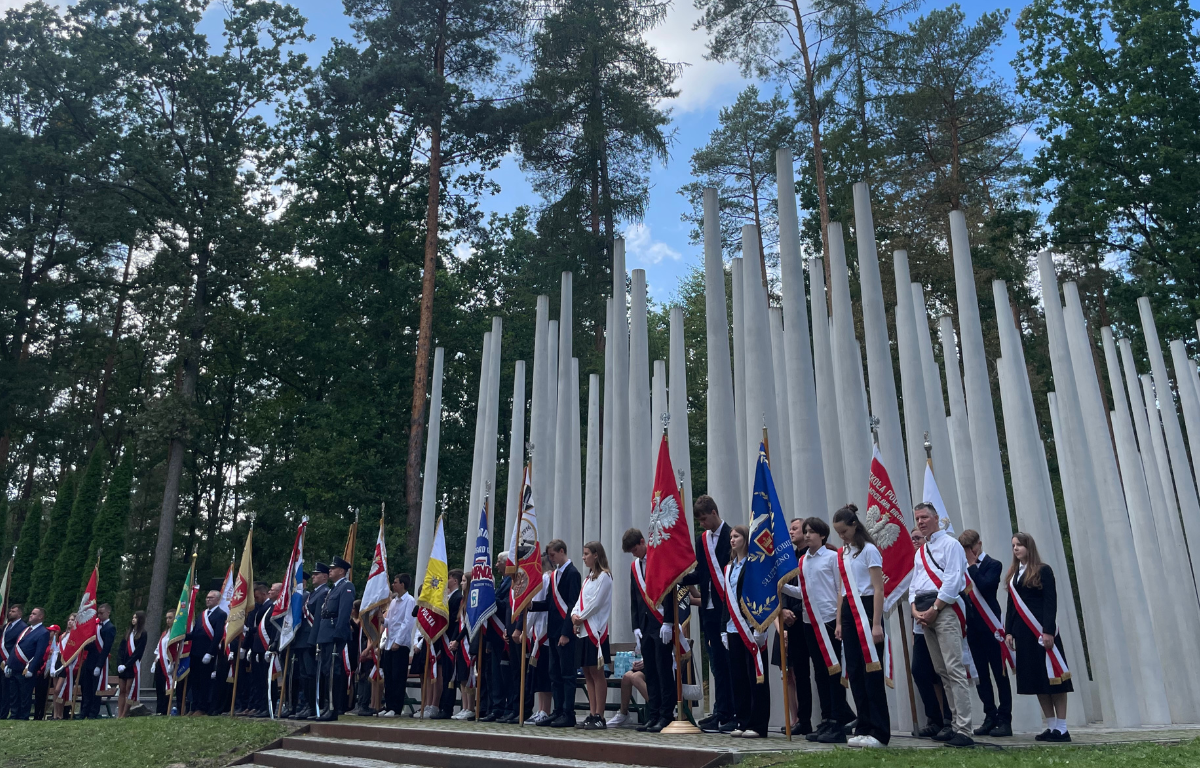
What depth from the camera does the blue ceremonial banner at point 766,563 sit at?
Result: 23.6 ft

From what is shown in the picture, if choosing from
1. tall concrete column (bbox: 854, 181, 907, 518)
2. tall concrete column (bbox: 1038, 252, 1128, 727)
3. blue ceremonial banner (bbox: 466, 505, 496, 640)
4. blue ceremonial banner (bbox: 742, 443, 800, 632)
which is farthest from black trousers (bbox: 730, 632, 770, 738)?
tall concrete column (bbox: 1038, 252, 1128, 727)

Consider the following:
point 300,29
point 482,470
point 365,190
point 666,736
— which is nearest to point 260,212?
point 365,190

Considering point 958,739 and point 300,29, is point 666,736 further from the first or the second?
point 300,29

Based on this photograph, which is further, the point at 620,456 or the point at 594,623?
the point at 620,456

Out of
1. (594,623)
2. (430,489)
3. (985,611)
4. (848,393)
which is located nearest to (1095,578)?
(848,393)

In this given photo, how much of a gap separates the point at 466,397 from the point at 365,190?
26.7 ft

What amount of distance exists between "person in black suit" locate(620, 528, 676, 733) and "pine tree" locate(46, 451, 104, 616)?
26.2 m

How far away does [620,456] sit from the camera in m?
13.9

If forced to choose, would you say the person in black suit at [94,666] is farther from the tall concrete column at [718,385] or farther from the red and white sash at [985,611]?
the red and white sash at [985,611]

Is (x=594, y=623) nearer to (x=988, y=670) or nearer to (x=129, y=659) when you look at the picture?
(x=988, y=670)

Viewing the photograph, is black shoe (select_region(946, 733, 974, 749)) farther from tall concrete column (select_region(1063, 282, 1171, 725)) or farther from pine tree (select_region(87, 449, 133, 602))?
pine tree (select_region(87, 449, 133, 602))

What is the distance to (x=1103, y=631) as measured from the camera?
11.6 meters

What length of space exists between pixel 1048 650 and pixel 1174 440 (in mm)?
12022

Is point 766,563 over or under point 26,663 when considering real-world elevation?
over
